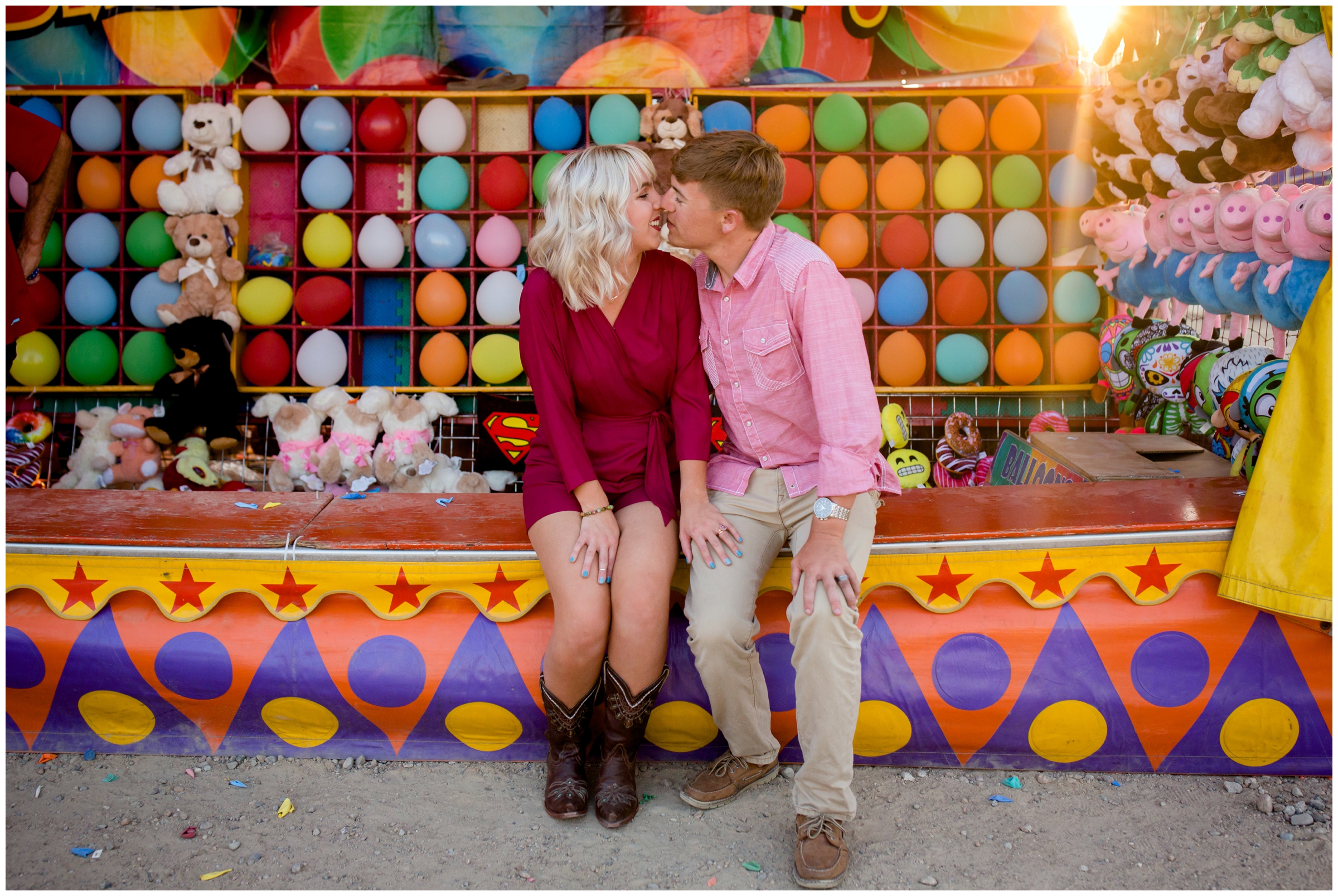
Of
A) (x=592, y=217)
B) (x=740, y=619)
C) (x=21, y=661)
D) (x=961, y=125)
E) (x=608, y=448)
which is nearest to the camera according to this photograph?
(x=740, y=619)

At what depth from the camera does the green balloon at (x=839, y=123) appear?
4082 millimetres

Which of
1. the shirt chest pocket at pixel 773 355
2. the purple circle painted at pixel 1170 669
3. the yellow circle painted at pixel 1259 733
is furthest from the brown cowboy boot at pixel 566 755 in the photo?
the yellow circle painted at pixel 1259 733

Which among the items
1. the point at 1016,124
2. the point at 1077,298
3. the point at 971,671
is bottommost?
the point at 971,671

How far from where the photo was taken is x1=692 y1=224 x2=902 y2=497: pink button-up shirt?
176 centimetres

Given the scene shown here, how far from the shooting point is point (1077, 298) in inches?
160

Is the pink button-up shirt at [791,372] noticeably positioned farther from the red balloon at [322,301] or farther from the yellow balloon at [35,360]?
the yellow balloon at [35,360]

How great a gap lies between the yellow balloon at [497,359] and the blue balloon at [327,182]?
1.01m

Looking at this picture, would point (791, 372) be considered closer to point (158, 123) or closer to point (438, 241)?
point (438, 241)

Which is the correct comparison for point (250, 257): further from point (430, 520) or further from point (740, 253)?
point (740, 253)

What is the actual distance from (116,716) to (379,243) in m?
2.65

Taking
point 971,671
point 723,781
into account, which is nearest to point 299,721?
point 723,781

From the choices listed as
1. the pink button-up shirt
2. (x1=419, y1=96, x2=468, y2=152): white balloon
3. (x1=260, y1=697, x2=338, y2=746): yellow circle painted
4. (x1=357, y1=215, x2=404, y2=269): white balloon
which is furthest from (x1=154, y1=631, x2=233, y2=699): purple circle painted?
(x1=419, y1=96, x2=468, y2=152): white balloon

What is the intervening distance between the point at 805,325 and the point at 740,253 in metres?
0.26

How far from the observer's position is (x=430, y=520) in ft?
7.38
